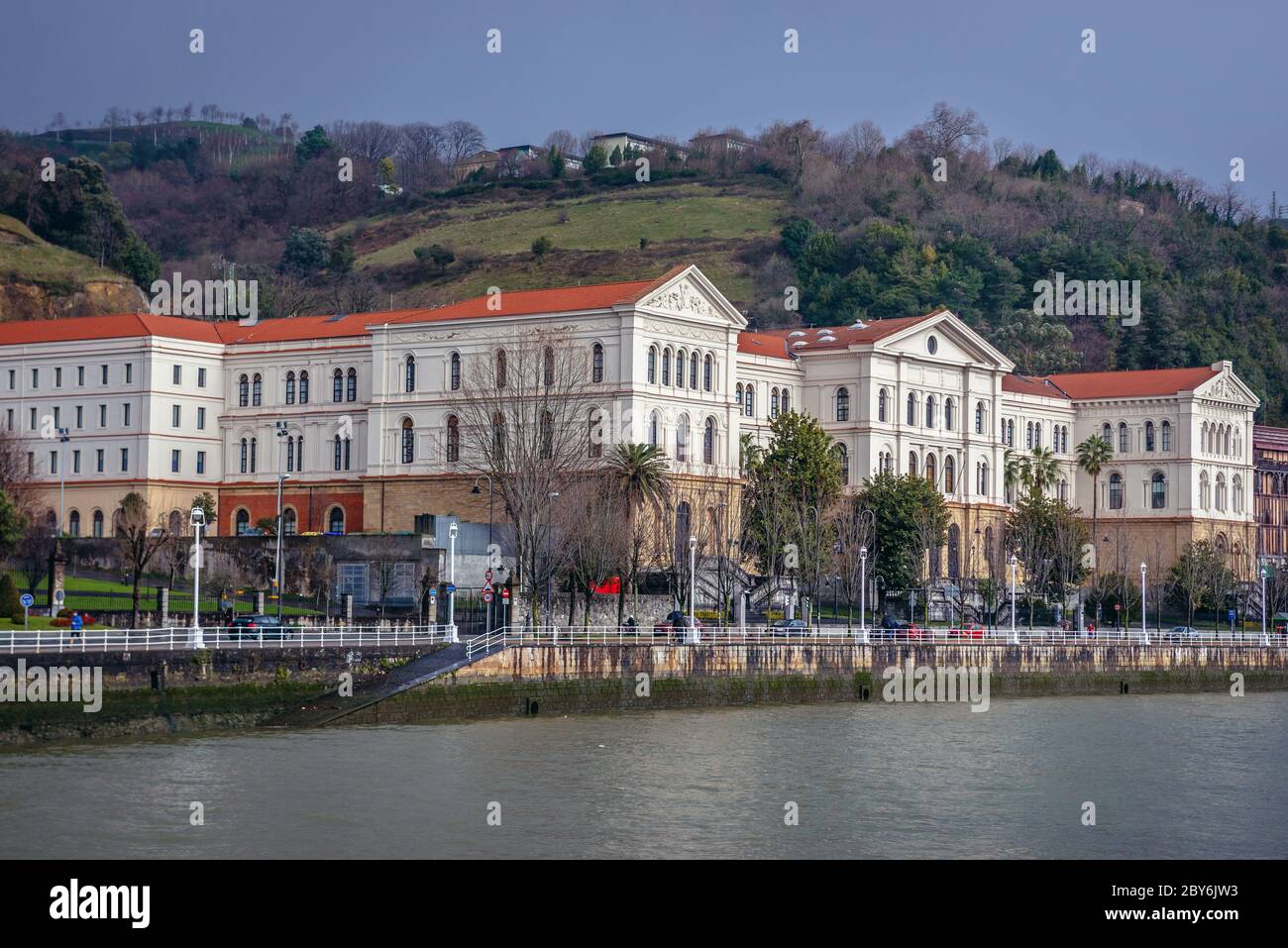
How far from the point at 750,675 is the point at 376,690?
54.7ft

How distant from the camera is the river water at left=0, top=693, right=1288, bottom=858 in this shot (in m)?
45.3

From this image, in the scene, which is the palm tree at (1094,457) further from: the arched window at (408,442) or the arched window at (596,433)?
the arched window at (408,442)

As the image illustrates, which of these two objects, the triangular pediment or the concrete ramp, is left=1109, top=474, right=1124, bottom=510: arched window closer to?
the triangular pediment

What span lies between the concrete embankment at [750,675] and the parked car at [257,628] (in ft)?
11.4

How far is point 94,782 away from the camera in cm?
4997

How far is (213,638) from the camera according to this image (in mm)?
64625

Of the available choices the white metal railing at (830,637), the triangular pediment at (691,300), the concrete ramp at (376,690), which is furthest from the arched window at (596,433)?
the concrete ramp at (376,690)

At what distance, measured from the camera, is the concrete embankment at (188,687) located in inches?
2233

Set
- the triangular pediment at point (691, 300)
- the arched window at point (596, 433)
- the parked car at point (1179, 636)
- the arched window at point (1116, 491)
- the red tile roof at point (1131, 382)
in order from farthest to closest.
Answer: the arched window at point (1116, 491)
the red tile roof at point (1131, 382)
the triangular pediment at point (691, 300)
the arched window at point (596, 433)
the parked car at point (1179, 636)

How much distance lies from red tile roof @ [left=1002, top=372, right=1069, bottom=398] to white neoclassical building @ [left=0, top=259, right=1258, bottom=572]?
6727 millimetres

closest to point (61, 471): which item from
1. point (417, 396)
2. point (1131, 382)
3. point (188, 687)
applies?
point (417, 396)
